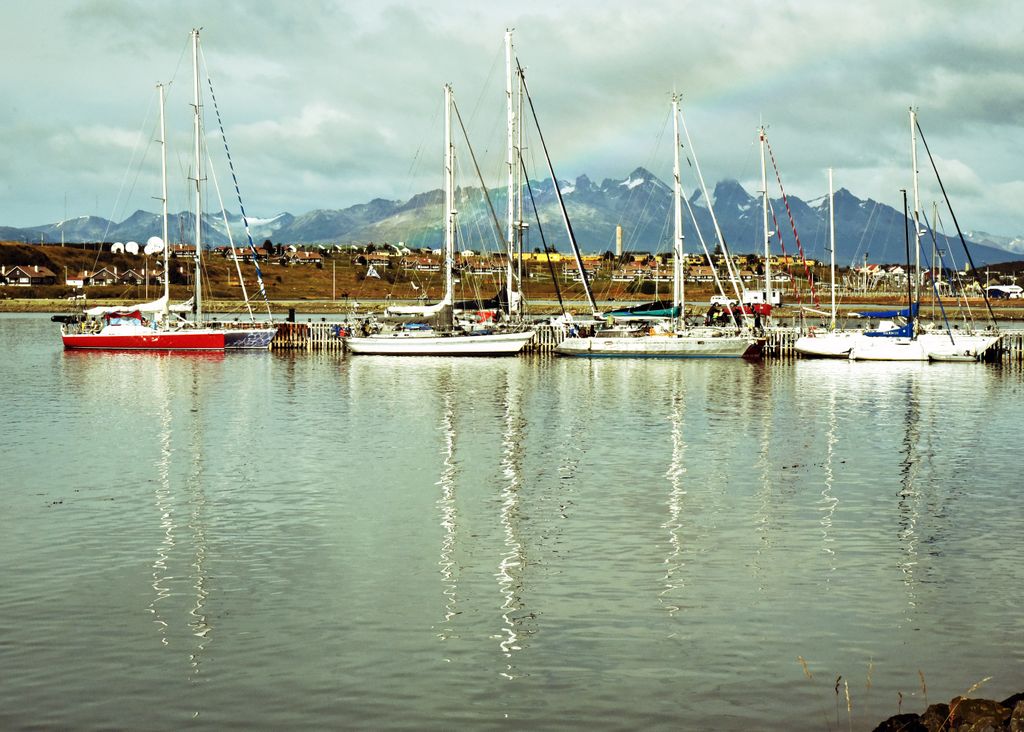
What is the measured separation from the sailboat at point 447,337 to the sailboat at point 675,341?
4.67 metres

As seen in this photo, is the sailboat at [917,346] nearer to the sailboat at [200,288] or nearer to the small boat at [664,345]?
the small boat at [664,345]

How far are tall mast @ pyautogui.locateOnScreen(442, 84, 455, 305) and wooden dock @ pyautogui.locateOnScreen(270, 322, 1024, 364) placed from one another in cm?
1099

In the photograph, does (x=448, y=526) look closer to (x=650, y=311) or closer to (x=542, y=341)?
(x=542, y=341)

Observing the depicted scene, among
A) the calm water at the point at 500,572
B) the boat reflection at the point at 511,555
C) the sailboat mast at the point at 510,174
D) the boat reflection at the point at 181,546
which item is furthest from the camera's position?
the sailboat mast at the point at 510,174

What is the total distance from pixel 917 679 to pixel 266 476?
2054 centimetres

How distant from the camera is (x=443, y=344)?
277 ft

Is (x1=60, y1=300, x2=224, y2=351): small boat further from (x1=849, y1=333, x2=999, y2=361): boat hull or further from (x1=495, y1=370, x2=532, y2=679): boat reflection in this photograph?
(x1=849, y1=333, x2=999, y2=361): boat hull

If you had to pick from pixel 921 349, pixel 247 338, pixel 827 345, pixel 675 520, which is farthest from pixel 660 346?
pixel 675 520

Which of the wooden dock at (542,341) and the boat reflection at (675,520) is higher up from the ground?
the wooden dock at (542,341)

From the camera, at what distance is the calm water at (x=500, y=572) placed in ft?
48.5

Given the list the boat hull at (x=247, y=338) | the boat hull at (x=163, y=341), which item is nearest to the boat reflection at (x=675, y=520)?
the boat hull at (x=163, y=341)

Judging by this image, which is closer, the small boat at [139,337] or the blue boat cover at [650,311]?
the small boat at [139,337]

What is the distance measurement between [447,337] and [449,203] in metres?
9.74

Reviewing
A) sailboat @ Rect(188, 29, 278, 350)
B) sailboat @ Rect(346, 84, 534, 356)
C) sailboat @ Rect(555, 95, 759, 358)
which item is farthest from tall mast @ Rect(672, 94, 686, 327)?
sailboat @ Rect(188, 29, 278, 350)
